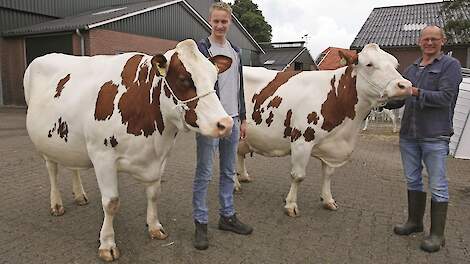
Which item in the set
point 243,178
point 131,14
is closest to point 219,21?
point 243,178

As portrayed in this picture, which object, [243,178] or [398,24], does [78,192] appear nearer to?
[243,178]

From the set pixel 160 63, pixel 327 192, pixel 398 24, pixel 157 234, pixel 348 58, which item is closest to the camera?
pixel 160 63

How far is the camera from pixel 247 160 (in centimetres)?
703

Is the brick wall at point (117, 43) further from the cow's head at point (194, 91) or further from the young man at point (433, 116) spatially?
the young man at point (433, 116)

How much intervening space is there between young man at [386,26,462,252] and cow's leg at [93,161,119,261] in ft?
8.39

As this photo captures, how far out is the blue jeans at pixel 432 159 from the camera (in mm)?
3264

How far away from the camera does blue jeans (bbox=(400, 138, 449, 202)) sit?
10.7 ft

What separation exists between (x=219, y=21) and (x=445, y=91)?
76.1 inches

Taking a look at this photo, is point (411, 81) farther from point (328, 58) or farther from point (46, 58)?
point (328, 58)

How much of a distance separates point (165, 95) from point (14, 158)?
5303 millimetres

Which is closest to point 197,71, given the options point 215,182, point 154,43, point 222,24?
point 222,24

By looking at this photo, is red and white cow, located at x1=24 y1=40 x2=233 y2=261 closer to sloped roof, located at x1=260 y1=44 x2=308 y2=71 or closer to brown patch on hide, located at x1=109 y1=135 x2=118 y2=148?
brown patch on hide, located at x1=109 y1=135 x2=118 y2=148

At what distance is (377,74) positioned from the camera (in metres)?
3.64

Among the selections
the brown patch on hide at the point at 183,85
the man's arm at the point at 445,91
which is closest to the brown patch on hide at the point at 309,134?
the man's arm at the point at 445,91
